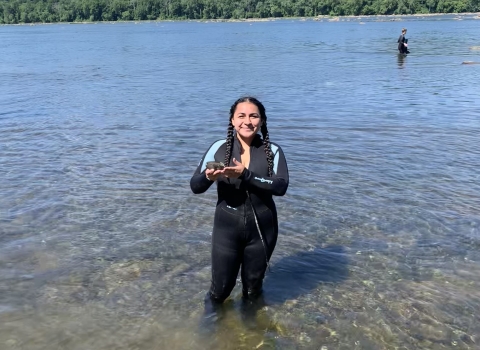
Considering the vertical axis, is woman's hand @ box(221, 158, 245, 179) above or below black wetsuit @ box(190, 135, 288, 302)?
above

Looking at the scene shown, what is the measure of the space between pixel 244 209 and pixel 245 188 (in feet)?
0.74

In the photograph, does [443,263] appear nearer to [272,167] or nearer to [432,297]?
[432,297]

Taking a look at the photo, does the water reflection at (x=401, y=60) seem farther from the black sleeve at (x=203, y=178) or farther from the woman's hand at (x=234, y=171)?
the woman's hand at (x=234, y=171)

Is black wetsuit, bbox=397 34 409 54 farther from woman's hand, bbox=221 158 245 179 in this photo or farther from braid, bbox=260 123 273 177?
woman's hand, bbox=221 158 245 179

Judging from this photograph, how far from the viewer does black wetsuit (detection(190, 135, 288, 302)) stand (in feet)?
17.9

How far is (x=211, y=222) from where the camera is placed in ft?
31.2

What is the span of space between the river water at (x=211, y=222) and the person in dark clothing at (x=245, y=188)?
1.04m

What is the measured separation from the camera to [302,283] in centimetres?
739

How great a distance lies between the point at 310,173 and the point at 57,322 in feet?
23.7

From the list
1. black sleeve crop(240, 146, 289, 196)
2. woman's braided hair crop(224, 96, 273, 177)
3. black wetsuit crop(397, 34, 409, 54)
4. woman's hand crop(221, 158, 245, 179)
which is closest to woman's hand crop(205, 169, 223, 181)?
woman's hand crop(221, 158, 245, 179)

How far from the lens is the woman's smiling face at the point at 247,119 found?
5430 millimetres

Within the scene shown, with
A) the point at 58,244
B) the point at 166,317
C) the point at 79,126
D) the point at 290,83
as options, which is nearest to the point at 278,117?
the point at 79,126

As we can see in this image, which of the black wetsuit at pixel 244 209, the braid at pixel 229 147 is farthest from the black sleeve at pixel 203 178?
the braid at pixel 229 147

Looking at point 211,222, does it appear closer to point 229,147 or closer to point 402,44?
point 229,147
